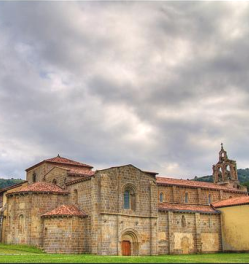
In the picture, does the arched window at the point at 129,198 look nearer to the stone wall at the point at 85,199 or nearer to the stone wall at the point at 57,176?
the stone wall at the point at 85,199

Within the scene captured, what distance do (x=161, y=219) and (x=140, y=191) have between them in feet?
15.8

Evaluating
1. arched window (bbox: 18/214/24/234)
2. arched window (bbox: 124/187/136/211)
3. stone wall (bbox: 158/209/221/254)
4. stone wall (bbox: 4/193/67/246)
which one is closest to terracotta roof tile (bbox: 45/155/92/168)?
stone wall (bbox: 4/193/67/246)

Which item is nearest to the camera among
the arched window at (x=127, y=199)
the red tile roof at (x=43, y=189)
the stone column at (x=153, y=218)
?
the red tile roof at (x=43, y=189)

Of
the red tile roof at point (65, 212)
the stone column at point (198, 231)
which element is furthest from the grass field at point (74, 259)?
the stone column at point (198, 231)

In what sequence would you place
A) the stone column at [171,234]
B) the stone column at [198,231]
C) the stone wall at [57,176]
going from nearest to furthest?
the stone column at [171,234]
the stone wall at [57,176]
the stone column at [198,231]

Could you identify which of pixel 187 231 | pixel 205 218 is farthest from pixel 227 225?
pixel 187 231

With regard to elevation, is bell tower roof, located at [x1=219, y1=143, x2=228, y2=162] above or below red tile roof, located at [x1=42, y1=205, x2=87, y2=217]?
above

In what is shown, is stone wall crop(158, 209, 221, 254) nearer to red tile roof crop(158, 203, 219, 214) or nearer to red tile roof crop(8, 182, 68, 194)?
red tile roof crop(158, 203, 219, 214)

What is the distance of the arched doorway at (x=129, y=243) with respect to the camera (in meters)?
37.9

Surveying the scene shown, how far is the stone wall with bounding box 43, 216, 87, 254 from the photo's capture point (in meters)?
35.2

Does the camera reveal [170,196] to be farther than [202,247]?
Yes

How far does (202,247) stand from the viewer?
4503 cm

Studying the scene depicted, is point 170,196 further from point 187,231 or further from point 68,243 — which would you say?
point 68,243

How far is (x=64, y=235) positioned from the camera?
35.4m
